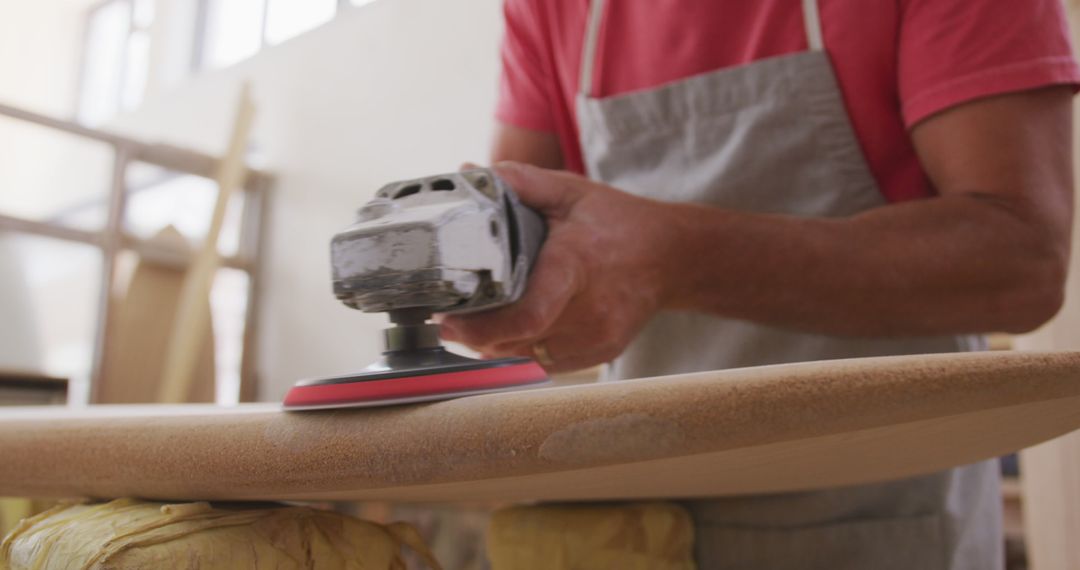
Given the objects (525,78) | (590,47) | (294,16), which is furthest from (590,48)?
(294,16)

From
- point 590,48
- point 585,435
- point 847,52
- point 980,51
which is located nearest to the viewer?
point 585,435

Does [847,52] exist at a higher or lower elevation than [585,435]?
higher

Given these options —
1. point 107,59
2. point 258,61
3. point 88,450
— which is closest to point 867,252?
point 88,450

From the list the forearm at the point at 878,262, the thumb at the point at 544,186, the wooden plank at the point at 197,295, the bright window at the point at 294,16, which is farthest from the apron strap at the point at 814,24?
the bright window at the point at 294,16

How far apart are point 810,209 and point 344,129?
2.89 m

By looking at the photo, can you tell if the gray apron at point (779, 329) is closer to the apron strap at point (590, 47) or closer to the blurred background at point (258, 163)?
the apron strap at point (590, 47)

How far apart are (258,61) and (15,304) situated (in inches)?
A: 60.3

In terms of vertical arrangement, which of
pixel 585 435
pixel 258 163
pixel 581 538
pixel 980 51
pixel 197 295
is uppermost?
pixel 258 163

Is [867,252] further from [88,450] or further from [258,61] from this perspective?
[258,61]

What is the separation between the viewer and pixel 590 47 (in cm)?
105

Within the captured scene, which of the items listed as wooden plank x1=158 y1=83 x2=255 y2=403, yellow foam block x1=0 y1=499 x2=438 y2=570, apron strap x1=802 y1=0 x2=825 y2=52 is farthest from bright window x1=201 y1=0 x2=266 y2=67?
yellow foam block x1=0 y1=499 x2=438 y2=570

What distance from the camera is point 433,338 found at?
58 cm

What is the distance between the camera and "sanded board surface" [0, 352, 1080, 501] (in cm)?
38

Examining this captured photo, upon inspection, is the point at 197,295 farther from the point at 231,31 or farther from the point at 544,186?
the point at 544,186
